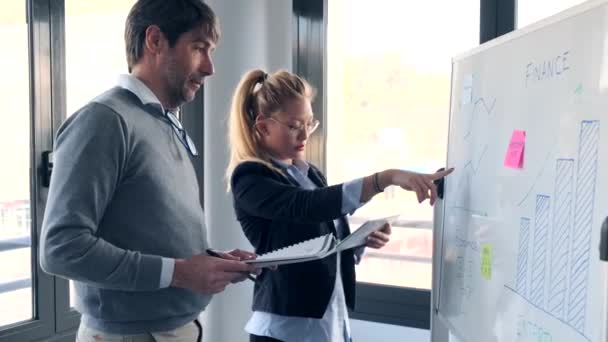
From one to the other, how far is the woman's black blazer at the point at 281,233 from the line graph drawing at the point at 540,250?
0.59 meters

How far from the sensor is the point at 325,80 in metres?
3.02

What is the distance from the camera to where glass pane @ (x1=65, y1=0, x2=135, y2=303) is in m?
2.38

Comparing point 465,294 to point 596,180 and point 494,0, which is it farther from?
point 494,0

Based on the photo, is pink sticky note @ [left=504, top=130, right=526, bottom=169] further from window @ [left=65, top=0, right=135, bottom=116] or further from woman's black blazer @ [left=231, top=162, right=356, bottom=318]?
window @ [left=65, top=0, right=135, bottom=116]

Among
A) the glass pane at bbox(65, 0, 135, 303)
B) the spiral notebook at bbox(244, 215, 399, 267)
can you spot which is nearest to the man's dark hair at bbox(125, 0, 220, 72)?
the spiral notebook at bbox(244, 215, 399, 267)

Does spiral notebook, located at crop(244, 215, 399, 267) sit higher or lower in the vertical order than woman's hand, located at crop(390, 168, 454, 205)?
lower

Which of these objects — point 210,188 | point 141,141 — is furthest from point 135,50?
point 210,188

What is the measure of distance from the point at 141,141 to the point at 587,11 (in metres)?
0.97

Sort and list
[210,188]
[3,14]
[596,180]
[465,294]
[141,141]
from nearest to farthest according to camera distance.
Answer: [596,180]
[141,141]
[465,294]
[3,14]
[210,188]

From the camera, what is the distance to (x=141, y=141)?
142cm

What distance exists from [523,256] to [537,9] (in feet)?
4.57

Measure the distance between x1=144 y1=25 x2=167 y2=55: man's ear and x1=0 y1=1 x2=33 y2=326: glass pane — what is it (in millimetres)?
900

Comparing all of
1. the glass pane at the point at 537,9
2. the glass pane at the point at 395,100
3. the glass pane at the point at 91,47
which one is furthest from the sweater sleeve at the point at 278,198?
the glass pane at the point at 537,9

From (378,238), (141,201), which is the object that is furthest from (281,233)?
(141,201)
